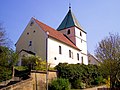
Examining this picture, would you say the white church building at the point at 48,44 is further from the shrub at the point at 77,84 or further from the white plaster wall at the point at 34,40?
the shrub at the point at 77,84

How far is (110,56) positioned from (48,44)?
45.5 ft

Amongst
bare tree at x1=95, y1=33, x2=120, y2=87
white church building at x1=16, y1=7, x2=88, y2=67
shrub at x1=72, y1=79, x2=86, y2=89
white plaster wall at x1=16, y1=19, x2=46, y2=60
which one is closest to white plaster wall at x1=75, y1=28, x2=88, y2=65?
white church building at x1=16, y1=7, x2=88, y2=67

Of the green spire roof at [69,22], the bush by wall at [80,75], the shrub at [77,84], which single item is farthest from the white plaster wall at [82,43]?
the shrub at [77,84]

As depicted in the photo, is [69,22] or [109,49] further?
[69,22]

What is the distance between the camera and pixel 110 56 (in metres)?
26.3

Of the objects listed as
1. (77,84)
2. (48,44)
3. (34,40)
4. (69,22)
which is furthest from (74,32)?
(77,84)

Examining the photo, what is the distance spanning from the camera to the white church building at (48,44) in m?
37.5

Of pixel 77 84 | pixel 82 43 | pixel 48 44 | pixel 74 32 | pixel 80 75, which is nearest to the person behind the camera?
pixel 77 84

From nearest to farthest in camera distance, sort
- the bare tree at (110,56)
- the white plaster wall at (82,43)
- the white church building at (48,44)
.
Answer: the bare tree at (110,56) < the white church building at (48,44) < the white plaster wall at (82,43)

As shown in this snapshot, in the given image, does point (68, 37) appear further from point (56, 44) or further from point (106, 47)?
point (106, 47)

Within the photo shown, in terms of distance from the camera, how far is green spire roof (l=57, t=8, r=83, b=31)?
51.7 metres

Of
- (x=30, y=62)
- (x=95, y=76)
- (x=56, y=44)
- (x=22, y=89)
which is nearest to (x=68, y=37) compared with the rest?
(x=56, y=44)

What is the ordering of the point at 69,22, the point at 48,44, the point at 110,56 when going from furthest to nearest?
1. the point at 69,22
2. the point at 48,44
3. the point at 110,56

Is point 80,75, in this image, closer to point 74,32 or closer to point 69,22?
point 74,32
